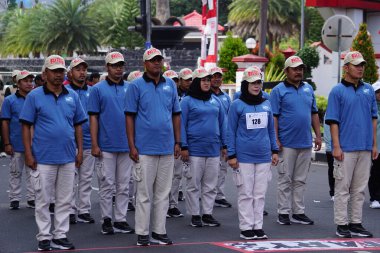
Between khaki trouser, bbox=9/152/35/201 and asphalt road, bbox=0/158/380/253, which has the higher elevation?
khaki trouser, bbox=9/152/35/201

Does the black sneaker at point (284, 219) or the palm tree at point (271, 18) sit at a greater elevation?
the palm tree at point (271, 18)

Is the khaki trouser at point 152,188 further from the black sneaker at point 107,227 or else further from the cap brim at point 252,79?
the cap brim at point 252,79

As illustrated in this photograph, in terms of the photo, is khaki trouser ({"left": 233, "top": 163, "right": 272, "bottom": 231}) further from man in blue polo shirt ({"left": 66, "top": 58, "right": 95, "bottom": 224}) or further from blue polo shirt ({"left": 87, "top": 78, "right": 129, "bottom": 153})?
man in blue polo shirt ({"left": 66, "top": 58, "right": 95, "bottom": 224})

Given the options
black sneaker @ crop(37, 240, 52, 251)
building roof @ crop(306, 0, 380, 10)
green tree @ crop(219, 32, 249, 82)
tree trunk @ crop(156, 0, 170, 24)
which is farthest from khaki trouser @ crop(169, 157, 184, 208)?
tree trunk @ crop(156, 0, 170, 24)

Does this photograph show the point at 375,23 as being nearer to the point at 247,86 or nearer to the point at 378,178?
the point at 378,178

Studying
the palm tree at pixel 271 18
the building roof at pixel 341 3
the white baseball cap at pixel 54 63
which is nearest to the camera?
the white baseball cap at pixel 54 63

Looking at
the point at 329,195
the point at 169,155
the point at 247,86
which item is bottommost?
the point at 329,195

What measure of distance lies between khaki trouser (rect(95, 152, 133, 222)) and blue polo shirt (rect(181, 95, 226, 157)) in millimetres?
1003

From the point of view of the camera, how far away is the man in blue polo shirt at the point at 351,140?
37.8ft

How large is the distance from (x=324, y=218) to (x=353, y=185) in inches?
68.4

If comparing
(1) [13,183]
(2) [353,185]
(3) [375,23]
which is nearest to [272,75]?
(3) [375,23]

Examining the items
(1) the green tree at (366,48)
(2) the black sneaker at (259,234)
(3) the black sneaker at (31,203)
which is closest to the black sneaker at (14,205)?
(3) the black sneaker at (31,203)

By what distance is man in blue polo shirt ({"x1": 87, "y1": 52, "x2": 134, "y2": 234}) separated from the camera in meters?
11.9

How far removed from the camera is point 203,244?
1105 centimetres
